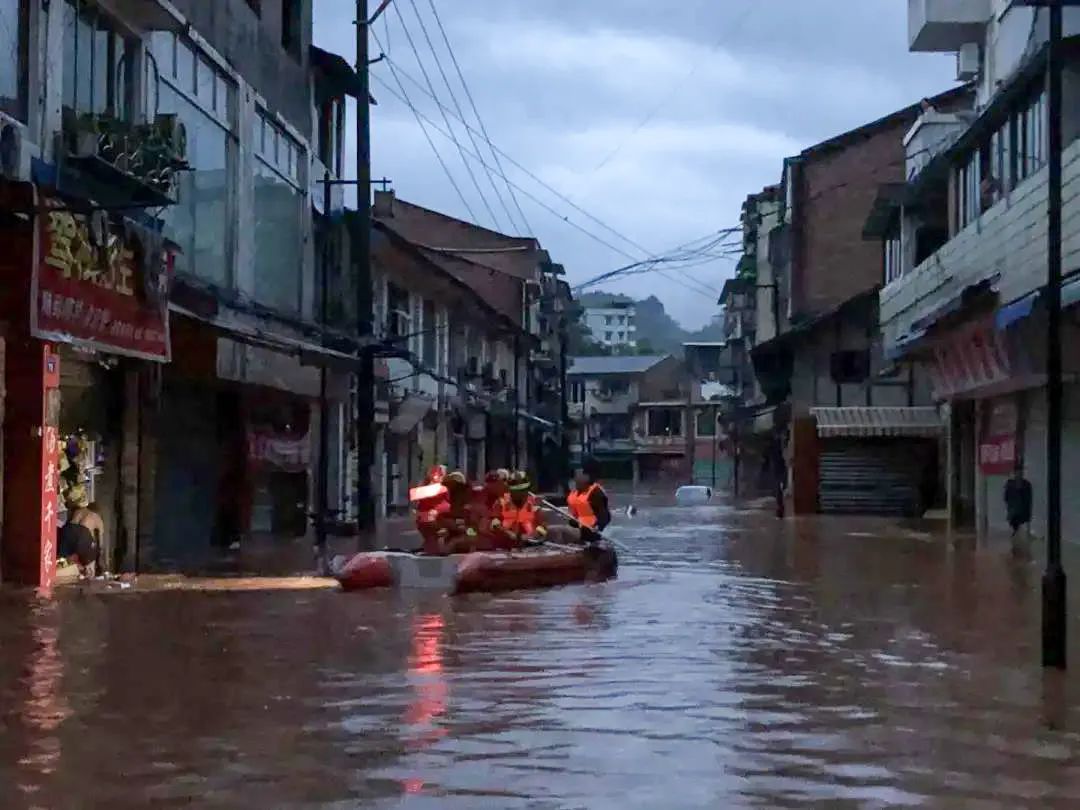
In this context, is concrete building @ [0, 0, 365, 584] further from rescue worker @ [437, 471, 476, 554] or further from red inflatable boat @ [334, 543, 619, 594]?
rescue worker @ [437, 471, 476, 554]

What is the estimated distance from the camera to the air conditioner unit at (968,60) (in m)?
38.1

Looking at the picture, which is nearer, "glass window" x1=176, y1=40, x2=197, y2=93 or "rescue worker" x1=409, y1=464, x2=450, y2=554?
"rescue worker" x1=409, y1=464, x2=450, y2=554

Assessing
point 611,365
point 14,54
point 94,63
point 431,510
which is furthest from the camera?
point 611,365

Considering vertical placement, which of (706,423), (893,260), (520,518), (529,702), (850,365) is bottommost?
(529,702)

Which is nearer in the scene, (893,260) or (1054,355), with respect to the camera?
(1054,355)

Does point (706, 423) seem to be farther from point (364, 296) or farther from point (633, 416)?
point (364, 296)

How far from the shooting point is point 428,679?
A: 1216 centimetres

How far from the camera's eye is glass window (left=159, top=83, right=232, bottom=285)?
82.5ft

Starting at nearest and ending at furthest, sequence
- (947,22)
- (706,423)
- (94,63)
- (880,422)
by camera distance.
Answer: (94,63) → (947,22) → (880,422) → (706,423)

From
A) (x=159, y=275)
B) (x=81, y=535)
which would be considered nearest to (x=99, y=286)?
(x=159, y=275)

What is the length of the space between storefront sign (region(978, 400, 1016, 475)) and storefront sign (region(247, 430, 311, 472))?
46.4 ft

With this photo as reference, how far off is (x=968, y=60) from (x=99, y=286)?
24.8 meters

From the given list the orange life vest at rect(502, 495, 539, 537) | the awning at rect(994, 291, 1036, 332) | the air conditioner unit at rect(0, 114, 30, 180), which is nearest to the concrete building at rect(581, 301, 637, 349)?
the awning at rect(994, 291, 1036, 332)

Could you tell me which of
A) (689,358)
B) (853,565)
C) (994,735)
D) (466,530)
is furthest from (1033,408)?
(689,358)
